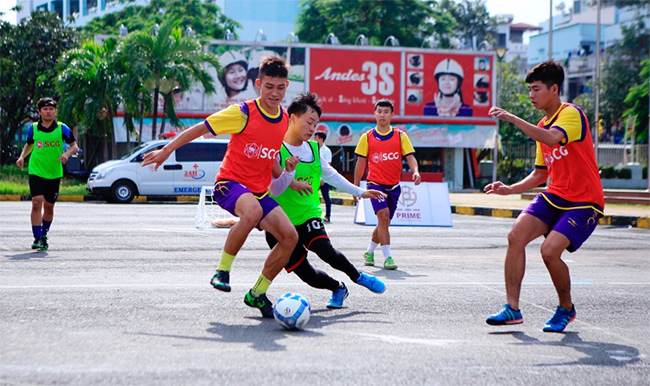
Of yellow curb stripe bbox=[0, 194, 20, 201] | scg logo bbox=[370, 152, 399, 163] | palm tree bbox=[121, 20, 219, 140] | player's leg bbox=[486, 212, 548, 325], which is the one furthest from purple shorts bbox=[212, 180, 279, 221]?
palm tree bbox=[121, 20, 219, 140]

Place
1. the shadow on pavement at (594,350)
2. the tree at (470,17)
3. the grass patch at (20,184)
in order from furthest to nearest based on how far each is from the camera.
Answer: the tree at (470,17) < the grass patch at (20,184) < the shadow on pavement at (594,350)

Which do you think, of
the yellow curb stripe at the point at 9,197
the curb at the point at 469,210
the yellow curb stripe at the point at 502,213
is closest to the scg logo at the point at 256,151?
the curb at the point at 469,210

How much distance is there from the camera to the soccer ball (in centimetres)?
591

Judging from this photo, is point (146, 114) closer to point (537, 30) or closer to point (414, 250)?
point (414, 250)

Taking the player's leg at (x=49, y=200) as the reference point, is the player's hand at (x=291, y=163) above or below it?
above

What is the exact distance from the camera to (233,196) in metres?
6.54

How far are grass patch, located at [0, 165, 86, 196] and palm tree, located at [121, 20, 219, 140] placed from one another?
406 cm

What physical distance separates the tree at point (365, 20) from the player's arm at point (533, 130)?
46.0 meters

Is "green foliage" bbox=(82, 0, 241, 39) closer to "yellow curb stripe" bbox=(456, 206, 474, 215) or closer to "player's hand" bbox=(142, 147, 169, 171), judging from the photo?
"yellow curb stripe" bbox=(456, 206, 474, 215)

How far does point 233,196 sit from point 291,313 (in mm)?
1089

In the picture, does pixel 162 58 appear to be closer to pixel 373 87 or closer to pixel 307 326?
pixel 373 87

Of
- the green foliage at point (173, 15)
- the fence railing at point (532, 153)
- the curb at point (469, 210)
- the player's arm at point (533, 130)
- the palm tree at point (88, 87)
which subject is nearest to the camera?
the player's arm at point (533, 130)

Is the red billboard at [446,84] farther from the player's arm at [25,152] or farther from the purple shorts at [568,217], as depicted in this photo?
the purple shorts at [568,217]

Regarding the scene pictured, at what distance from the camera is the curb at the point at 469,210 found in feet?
64.1
